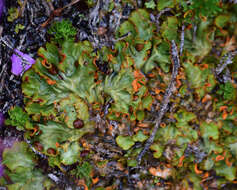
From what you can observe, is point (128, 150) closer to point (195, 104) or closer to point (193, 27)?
point (195, 104)

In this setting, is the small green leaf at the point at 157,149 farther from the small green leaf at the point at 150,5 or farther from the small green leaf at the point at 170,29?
the small green leaf at the point at 150,5

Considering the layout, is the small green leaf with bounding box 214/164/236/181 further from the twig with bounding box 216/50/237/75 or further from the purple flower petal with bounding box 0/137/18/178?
the purple flower petal with bounding box 0/137/18/178

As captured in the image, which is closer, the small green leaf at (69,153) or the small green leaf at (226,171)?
the small green leaf at (69,153)

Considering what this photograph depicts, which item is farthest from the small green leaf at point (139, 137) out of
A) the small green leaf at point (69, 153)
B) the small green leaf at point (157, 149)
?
the small green leaf at point (69, 153)

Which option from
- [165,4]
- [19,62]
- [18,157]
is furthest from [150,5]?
[18,157]

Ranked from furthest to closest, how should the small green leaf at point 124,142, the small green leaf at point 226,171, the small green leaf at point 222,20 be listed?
the small green leaf at point 226,171
the small green leaf at point 124,142
the small green leaf at point 222,20

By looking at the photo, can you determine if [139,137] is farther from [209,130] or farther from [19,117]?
[19,117]

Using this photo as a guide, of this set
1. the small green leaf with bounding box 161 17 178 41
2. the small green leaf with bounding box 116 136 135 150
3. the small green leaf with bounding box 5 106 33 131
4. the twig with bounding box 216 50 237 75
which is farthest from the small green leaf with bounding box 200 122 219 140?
the small green leaf with bounding box 5 106 33 131

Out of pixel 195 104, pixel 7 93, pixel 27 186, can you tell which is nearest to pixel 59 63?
pixel 7 93
